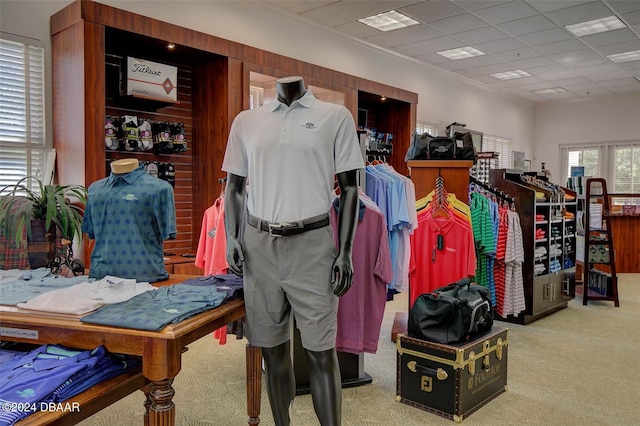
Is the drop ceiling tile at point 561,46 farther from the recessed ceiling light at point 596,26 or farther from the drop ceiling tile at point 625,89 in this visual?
the drop ceiling tile at point 625,89

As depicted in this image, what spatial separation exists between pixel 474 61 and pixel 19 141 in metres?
7.07

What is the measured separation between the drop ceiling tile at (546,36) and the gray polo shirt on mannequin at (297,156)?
6.04m

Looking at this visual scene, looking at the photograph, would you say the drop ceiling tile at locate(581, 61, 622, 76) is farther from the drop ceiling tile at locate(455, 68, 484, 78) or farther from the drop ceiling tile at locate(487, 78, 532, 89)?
the drop ceiling tile at locate(455, 68, 484, 78)

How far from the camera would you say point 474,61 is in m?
8.42

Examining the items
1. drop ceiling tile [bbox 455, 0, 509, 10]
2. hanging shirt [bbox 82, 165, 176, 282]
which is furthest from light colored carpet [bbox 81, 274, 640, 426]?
drop ceiling tile [bbox 455, 0, 509, 10]

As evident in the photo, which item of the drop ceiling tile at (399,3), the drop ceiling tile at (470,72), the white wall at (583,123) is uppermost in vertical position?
the drop ceiling tile at (470,72)

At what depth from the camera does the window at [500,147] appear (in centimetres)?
1056

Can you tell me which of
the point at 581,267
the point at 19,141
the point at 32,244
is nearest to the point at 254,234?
the point at 32,244

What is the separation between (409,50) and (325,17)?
78.5 inches

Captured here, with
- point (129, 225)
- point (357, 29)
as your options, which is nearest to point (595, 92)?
point (357, 29)

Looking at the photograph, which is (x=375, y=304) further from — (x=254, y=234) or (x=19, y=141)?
(x=19, y=141)

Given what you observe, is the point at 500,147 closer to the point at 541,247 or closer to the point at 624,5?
the point at 624,5

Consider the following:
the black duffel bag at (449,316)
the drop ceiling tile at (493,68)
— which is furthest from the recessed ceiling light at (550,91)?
the black duffel bag at (449,316)

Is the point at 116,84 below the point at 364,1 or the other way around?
below
